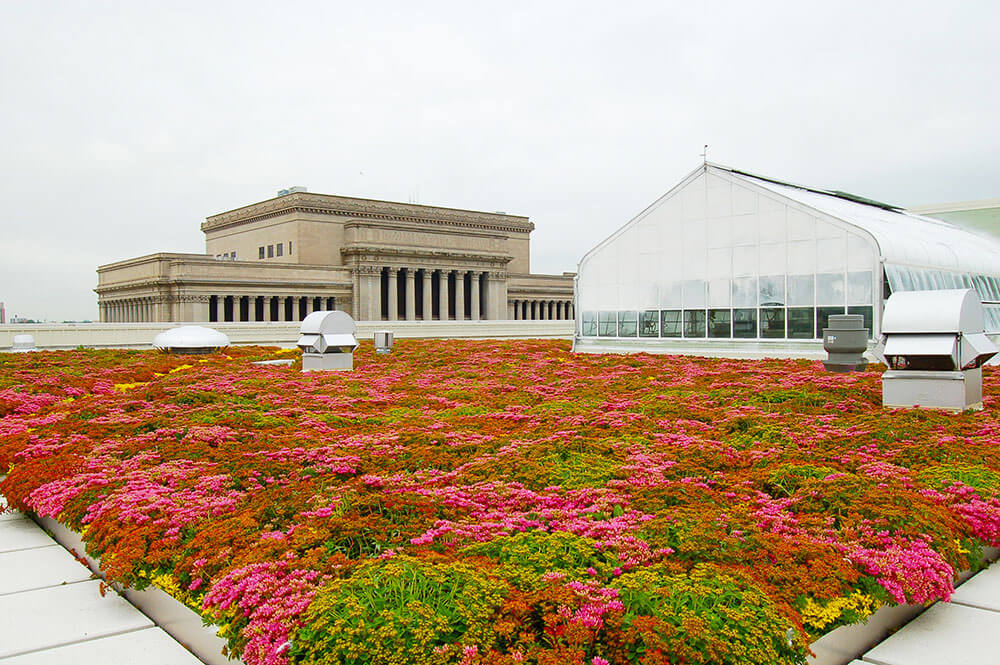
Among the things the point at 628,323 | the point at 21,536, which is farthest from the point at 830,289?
the point at 21,536

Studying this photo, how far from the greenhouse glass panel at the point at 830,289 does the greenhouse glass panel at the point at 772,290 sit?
1367 mm

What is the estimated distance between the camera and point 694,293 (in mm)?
30266

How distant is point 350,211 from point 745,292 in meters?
53.0

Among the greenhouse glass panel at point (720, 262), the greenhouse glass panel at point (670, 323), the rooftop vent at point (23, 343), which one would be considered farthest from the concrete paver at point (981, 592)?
the rooftop vent at point (23, 343)

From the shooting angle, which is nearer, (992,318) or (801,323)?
(801,323)

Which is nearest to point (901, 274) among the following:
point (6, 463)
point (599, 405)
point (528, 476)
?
point (599, 405)

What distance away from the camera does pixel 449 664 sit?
4.11 meters

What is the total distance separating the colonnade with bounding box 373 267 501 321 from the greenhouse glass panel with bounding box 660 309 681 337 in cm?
3828

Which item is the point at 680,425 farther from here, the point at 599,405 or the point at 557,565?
the point at 557,565

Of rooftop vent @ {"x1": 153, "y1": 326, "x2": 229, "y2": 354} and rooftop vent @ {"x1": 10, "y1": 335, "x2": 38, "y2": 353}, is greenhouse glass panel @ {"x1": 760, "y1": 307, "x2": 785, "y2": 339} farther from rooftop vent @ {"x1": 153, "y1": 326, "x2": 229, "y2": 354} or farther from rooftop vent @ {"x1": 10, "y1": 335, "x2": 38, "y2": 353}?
rooftop vent @ {"x1": 10, "y1": 335, "x2": 38, "y2": 353}

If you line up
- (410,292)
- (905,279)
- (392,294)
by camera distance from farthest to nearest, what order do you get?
(410,292)
(392,294)
(905,279)

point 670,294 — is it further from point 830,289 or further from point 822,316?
point 830,289

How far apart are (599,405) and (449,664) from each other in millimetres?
9675

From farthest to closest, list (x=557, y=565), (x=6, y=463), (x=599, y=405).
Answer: (x=599, y=405) < (x=6, y=463) < (x=557, y=565)
